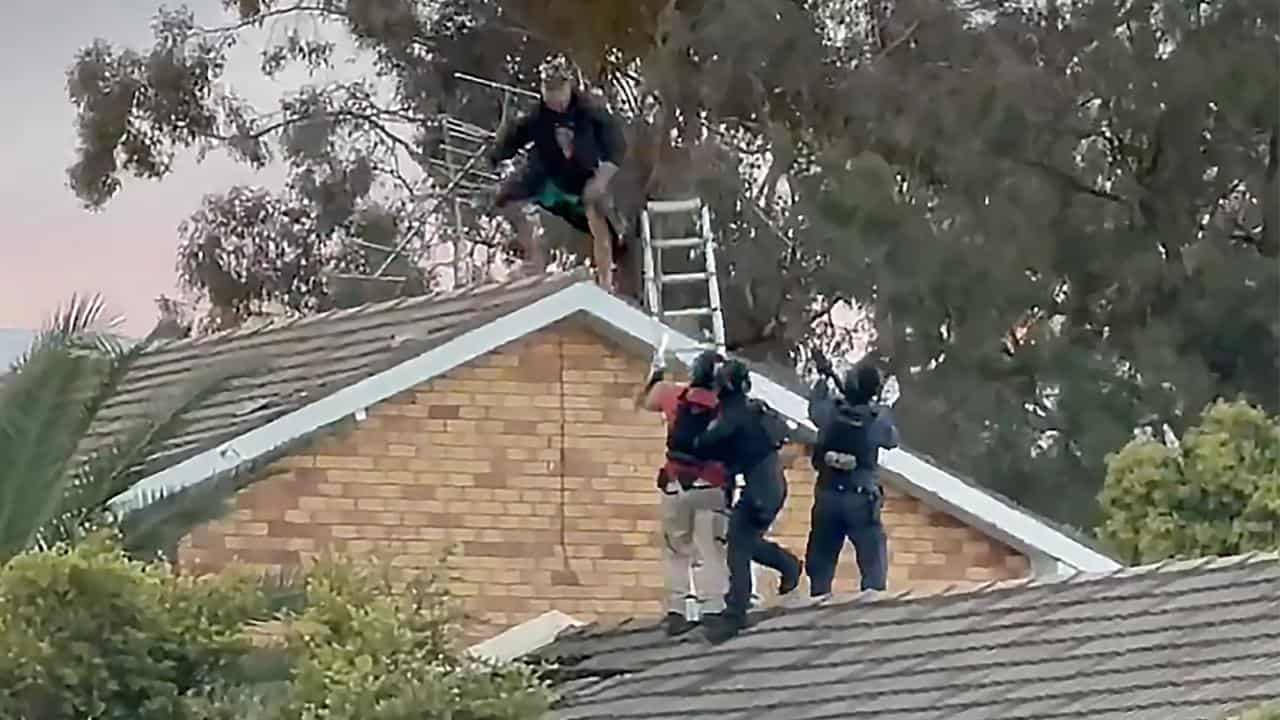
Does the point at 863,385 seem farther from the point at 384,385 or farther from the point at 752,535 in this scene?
the point at 384,385

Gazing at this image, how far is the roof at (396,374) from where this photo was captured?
558 inches

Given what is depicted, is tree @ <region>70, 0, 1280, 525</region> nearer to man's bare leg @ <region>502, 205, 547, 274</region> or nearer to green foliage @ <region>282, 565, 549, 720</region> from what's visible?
man's bare leg @ <region>502, 205, 547, 274</region>

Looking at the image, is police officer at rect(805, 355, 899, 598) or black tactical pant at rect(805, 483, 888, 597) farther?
black tactical pant at rect(805, 483, 888, 597)

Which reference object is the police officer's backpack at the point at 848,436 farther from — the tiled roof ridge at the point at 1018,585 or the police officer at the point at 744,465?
the tiled roof ridge at the point at 1018,585

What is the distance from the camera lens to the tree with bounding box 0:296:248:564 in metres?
10.3

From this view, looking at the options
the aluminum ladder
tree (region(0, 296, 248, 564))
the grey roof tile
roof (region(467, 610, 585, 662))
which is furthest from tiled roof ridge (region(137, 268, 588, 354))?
tree (region(0, 296, 248, 564))

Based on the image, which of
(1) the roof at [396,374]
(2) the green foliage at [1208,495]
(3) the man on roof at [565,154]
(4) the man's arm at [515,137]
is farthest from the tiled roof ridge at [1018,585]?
(2) the green foliage at [1208,495]

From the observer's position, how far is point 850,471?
1321 centimetres

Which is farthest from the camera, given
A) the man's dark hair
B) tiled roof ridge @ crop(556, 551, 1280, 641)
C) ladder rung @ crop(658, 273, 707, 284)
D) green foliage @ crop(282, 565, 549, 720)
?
ladder rung @ crop(658, 273, 707, 284)

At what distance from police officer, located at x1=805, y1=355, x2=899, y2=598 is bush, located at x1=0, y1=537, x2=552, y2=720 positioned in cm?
422

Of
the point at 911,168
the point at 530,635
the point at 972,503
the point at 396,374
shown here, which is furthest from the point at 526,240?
the point at 530,635

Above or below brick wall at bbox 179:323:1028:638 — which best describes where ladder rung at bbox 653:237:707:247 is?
above

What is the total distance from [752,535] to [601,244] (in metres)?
3.64

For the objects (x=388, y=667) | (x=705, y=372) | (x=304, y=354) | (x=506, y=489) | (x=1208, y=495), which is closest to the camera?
(x=388, y=667)
